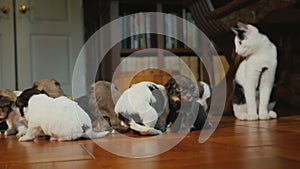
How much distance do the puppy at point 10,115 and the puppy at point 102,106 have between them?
22 cm

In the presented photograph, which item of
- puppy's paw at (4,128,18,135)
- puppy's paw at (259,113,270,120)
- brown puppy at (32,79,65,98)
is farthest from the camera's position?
puppy's paw at (259,113,270,120)

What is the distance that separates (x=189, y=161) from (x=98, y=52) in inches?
87.7

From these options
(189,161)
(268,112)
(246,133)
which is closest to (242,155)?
(189,161)

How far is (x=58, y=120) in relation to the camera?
105cm

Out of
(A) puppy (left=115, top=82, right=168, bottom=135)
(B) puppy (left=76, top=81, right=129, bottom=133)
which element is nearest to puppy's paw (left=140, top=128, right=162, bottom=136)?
(A) puppy (left=115, top=82, right=168, bottom=135)

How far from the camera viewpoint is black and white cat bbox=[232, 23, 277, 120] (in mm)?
1554

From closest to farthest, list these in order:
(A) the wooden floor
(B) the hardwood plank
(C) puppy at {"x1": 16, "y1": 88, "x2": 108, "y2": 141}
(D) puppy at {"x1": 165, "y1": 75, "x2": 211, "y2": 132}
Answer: (A) the wooden floor
(B) the hardwood plank
(C) puppy at {"x1": 16, "y1": 88, "x2": 108, "y2": 141}
(D) puppy at {"x1": 165, "y1": 75, "x2": 211, "y2": 132}

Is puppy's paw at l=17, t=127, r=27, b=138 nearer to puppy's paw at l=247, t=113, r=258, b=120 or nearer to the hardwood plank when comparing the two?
the hardwood plank

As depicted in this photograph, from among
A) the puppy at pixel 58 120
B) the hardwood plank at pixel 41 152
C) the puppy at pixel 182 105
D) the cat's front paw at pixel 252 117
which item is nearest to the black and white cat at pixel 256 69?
the cat's front paw at pixel 252 117

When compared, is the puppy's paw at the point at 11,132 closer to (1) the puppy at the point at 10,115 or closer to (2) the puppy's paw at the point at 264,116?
(1) the puppy at the point at 10,115

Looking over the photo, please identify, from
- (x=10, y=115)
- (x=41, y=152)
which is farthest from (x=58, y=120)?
(x=10, y=115)

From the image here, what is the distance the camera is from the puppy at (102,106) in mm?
1259

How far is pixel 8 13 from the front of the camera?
2861 millimetres

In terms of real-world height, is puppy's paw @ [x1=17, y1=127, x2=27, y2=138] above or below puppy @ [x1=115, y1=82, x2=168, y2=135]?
below
